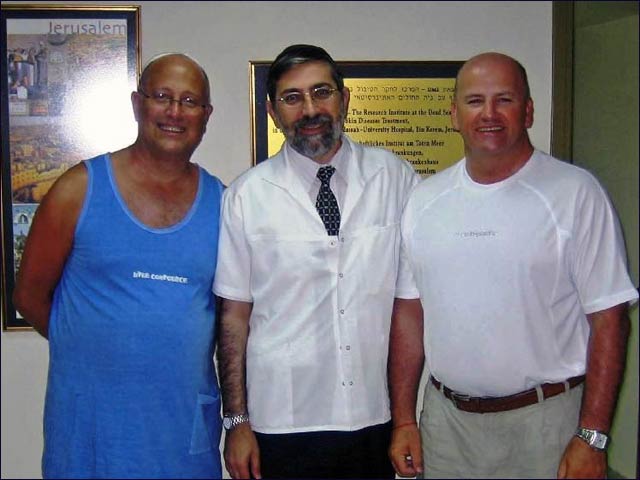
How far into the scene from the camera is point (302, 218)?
1767 mm

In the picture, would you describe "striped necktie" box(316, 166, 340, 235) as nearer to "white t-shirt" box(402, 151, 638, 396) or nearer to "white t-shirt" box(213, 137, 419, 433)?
"white t-shirt" box(213, 137, 419, 433)

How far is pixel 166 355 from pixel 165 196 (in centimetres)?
43

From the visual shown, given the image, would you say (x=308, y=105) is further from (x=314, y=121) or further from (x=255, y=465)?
(x=255, y=465)

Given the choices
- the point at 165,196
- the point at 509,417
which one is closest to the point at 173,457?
the point at 165,196

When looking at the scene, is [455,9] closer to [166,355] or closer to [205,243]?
[205,243]

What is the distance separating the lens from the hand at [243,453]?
5.82 ft

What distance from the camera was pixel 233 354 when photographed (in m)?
1.81

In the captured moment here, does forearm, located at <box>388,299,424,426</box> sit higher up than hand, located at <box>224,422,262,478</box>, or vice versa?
forearm, located at <box>388,299,424,426</box>

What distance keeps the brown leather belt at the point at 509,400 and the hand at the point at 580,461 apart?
13cm

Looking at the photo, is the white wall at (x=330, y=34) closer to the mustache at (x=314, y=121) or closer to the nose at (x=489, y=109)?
the mustache at (x=314, y=121)

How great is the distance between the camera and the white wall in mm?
2158

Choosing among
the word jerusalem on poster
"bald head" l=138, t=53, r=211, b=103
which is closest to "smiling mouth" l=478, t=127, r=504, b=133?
"bald head" l=138, t=53, r=211, b=103

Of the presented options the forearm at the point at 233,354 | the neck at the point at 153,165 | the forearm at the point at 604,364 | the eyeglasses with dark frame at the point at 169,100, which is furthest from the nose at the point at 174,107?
the forearm at the point at 604,364

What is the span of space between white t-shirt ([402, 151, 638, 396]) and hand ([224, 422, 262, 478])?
1.84 feet
